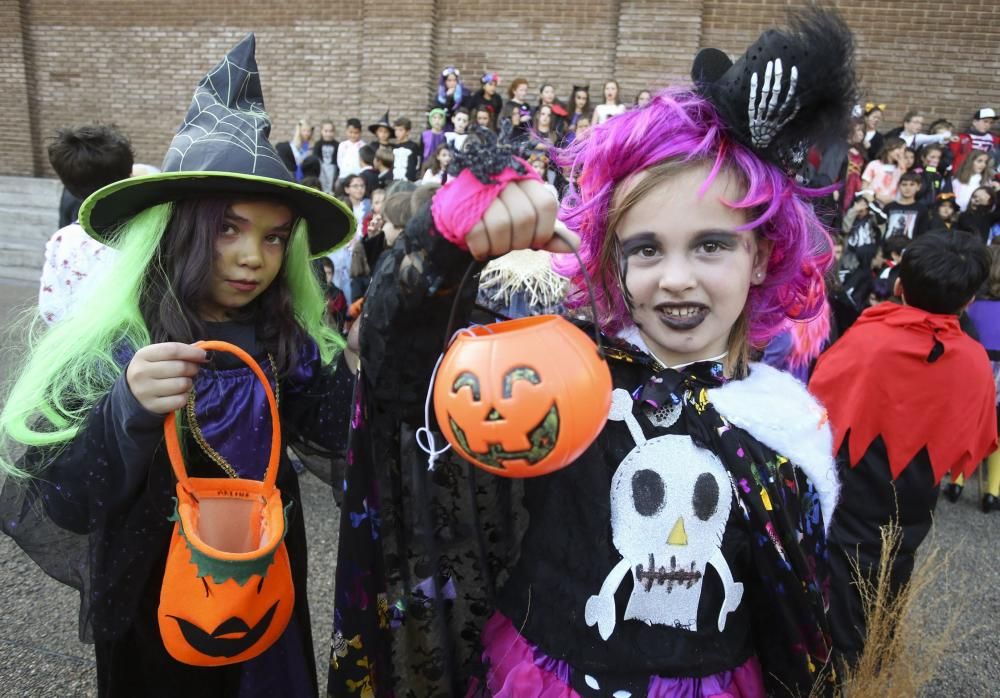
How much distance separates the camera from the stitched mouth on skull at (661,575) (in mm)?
1290

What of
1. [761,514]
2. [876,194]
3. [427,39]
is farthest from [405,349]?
[427,39]

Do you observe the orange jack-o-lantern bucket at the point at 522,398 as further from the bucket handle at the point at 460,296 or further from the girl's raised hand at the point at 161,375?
the girl's raised hand at the point at 161,375

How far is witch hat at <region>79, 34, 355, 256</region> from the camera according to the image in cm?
155

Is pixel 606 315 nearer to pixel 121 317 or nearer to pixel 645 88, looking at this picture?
pixel 121 317

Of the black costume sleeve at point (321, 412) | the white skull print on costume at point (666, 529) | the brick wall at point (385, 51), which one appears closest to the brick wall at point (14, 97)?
the brick wall at point (385, 51)

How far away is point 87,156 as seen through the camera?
3.16 metres

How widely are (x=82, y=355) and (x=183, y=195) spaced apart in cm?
42

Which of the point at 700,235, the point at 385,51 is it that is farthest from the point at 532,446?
the point at 385,51

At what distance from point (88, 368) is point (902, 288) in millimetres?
2989

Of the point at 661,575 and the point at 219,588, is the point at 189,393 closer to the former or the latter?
the point at 219,588

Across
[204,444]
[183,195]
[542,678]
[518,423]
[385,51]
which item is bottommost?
[542,678]

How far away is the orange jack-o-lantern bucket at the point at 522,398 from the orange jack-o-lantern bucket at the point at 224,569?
509 millimetres

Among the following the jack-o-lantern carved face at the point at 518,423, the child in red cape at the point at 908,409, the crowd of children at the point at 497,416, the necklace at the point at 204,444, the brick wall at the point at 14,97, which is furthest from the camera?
the brick wall at the point at 14,97

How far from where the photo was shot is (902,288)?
9.82 ft
